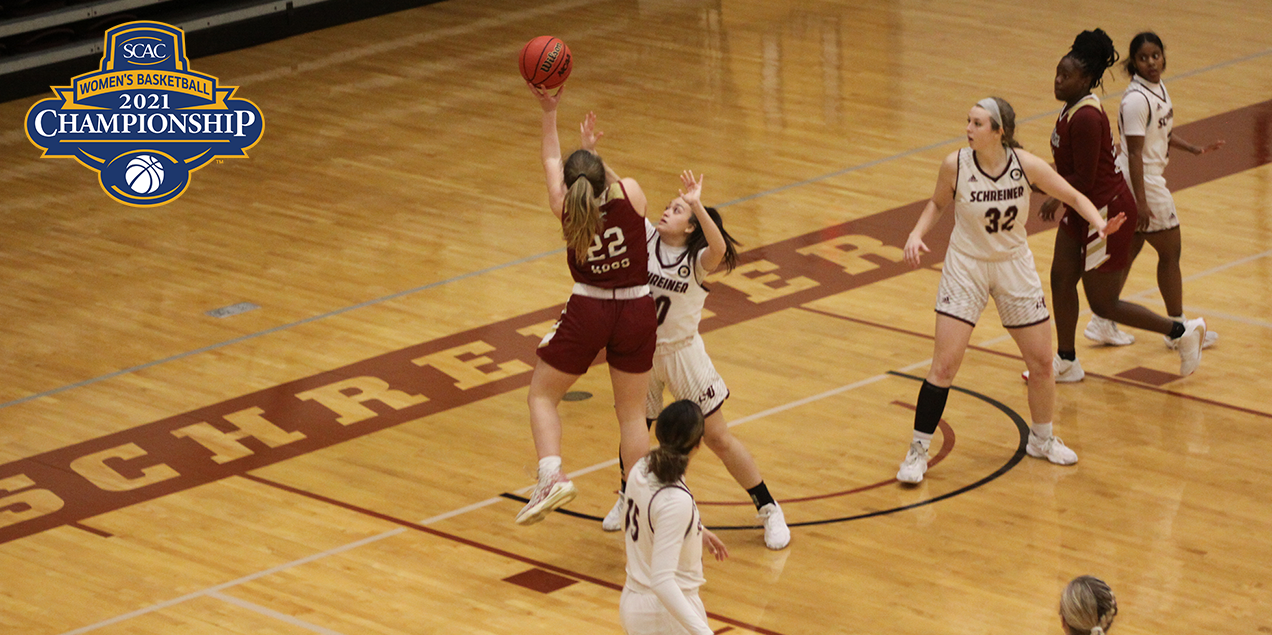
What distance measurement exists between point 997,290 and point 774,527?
5.00 feet

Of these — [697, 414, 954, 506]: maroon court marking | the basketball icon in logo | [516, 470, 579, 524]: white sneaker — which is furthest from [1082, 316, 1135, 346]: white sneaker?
the basketball icon in logo

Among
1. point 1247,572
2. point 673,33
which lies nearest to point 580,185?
point 1247,572

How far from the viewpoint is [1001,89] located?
49.9 ft

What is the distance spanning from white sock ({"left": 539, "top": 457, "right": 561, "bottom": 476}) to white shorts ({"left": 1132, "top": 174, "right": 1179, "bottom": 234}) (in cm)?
412

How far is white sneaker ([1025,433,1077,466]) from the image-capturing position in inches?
316

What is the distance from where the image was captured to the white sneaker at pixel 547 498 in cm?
654

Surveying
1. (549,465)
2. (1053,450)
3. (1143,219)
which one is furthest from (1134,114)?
(549,465)

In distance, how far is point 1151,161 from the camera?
9.35 m

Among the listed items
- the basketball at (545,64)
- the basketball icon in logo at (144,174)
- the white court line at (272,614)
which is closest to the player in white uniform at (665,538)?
the white court line at (272,614)

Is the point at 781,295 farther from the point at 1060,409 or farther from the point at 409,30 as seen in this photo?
the point at 409,30

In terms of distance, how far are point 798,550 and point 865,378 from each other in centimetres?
212

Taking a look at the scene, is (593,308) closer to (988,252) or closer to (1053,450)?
(988,252)

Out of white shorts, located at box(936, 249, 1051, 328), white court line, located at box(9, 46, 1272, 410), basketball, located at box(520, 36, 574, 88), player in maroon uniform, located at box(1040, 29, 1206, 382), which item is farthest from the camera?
white court line, located at box(9, 46, 1272, 410)

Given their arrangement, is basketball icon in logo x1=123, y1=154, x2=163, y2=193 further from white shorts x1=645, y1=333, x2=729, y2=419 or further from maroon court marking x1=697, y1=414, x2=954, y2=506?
white shorts x1=645, y1=333, x2=729, y2=419
